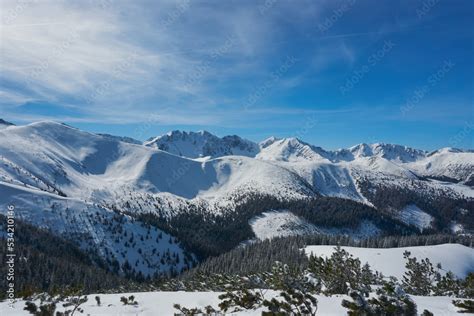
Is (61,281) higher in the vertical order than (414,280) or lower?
lower

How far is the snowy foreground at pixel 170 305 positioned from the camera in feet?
148

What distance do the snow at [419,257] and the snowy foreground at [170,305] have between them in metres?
114

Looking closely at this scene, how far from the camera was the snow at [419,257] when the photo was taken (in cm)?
16362

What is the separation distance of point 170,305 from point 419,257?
16243 cm

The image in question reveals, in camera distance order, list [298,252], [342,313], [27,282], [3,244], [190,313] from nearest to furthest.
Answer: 1. [342,313]
2. [190,313]
3. [27,282]
4. [3,244]
5. [298,252]

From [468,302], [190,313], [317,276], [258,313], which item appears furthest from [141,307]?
[468,302]

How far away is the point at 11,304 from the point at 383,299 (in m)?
54.1

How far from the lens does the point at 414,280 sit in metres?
99.1

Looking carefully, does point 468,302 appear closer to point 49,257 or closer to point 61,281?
point 61,281

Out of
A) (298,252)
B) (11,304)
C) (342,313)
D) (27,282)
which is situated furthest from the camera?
(298,252)

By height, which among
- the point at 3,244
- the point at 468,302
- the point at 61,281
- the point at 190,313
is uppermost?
the point at 468,302

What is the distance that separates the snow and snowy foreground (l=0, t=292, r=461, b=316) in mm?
113607

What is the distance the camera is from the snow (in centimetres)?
16362

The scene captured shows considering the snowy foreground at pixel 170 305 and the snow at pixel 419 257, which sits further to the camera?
the snow at pixel 419 257
